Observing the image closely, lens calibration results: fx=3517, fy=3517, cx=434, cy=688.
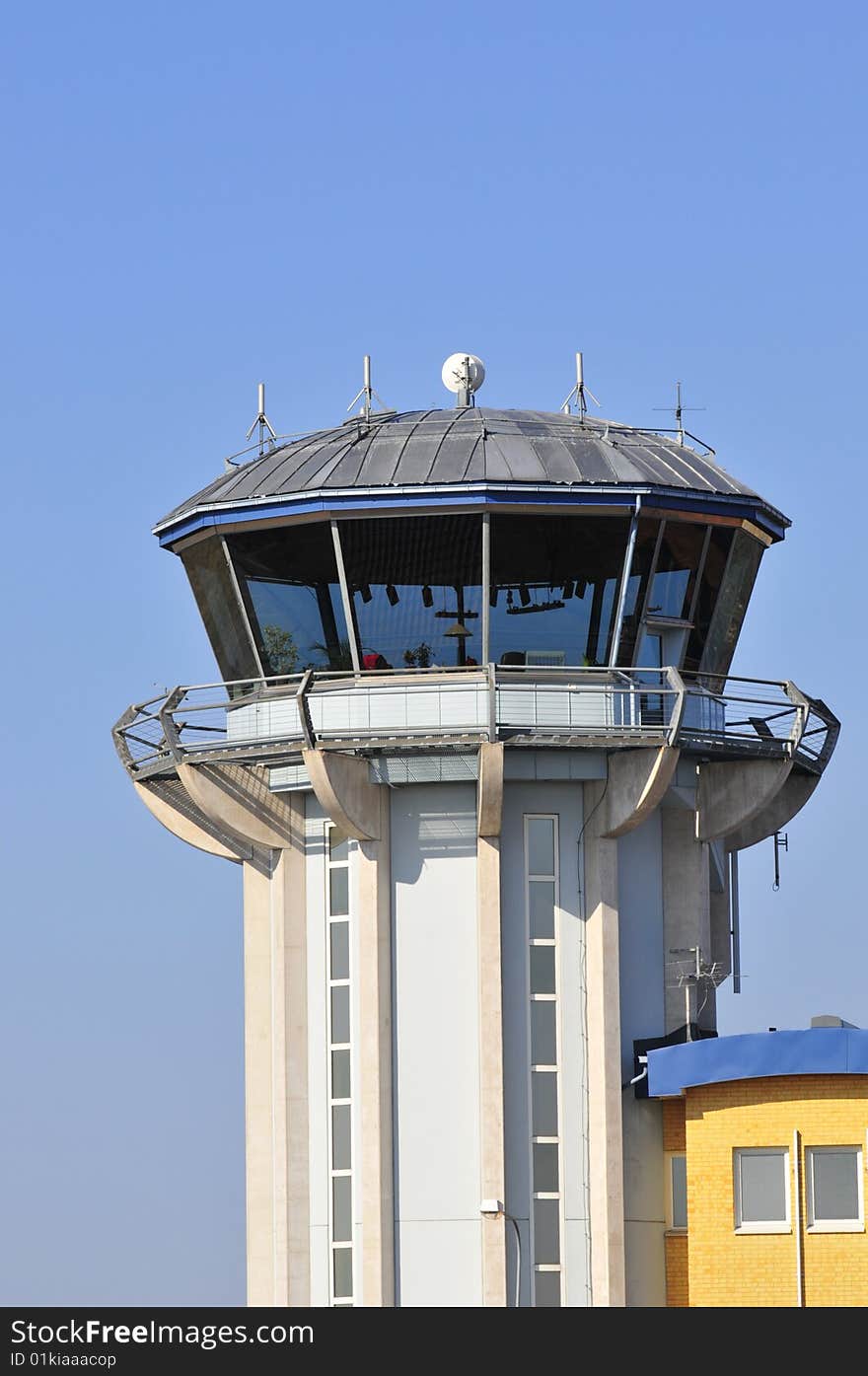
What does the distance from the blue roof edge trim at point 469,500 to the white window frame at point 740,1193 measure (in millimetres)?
10119

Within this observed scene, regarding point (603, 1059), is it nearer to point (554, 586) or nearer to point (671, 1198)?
point (671, 1198)

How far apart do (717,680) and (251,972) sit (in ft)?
29.1

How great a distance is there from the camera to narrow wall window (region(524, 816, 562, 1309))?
175ft

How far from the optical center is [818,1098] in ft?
166

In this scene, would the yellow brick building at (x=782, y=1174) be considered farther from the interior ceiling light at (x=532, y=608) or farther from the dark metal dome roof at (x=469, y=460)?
the dark metal dome roof at (x=469, y=460)

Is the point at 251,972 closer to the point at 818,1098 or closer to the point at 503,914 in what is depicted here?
the point at 503,914

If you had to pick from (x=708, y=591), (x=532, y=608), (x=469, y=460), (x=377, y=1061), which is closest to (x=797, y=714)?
(x=708, y=591)

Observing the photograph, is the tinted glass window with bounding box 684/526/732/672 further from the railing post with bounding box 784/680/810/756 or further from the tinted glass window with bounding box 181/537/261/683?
the tinted glass window with bounding box 181/537/261/683

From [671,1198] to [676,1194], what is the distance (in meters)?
0.11

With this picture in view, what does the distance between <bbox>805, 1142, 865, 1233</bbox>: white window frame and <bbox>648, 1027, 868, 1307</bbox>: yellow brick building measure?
14mm

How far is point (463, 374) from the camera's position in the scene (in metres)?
57.9

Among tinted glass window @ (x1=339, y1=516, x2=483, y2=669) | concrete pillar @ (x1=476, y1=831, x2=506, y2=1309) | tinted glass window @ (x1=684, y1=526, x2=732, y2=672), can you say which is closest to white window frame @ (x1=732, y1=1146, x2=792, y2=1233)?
concrete pillar @ (x1=476, y1=831, x2=506, y2=1309)

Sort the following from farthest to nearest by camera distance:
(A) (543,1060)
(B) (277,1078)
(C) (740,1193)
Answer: (B) (277,1078)
(A) (543,1060)
(C) (740,1193)

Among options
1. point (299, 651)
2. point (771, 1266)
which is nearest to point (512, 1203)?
point (771, 1266)
